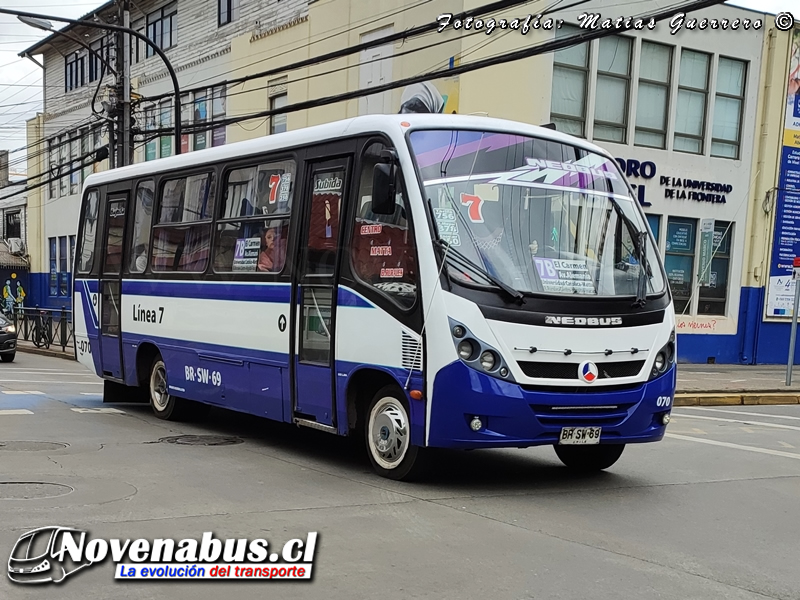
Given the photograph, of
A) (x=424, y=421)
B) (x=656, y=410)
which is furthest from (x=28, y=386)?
(x=656, y=410)

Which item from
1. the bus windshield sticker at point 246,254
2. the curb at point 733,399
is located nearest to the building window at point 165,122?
the curb at point 733,399

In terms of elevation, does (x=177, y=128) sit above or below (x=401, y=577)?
above

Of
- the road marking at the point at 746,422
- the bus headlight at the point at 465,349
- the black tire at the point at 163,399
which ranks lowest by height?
the road marking at the point at 746,422

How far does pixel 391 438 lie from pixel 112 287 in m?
6.52

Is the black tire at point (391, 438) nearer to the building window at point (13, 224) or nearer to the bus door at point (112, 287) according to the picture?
the bus door at point (112, 287)

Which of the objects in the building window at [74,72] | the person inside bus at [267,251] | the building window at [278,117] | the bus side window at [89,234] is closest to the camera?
the person inside bus at [267,251]

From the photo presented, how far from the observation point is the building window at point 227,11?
31.8m

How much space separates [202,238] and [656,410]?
563 centimetres

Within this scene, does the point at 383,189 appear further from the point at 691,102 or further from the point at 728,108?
the point at 728,108

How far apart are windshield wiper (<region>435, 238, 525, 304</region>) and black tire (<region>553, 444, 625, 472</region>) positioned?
2.19 metres

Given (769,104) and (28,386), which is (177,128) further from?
(769,104)

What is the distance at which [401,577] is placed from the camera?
5332 mm

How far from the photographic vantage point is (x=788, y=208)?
26297 millimetres

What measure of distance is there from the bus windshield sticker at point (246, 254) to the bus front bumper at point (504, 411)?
3.31 metres
